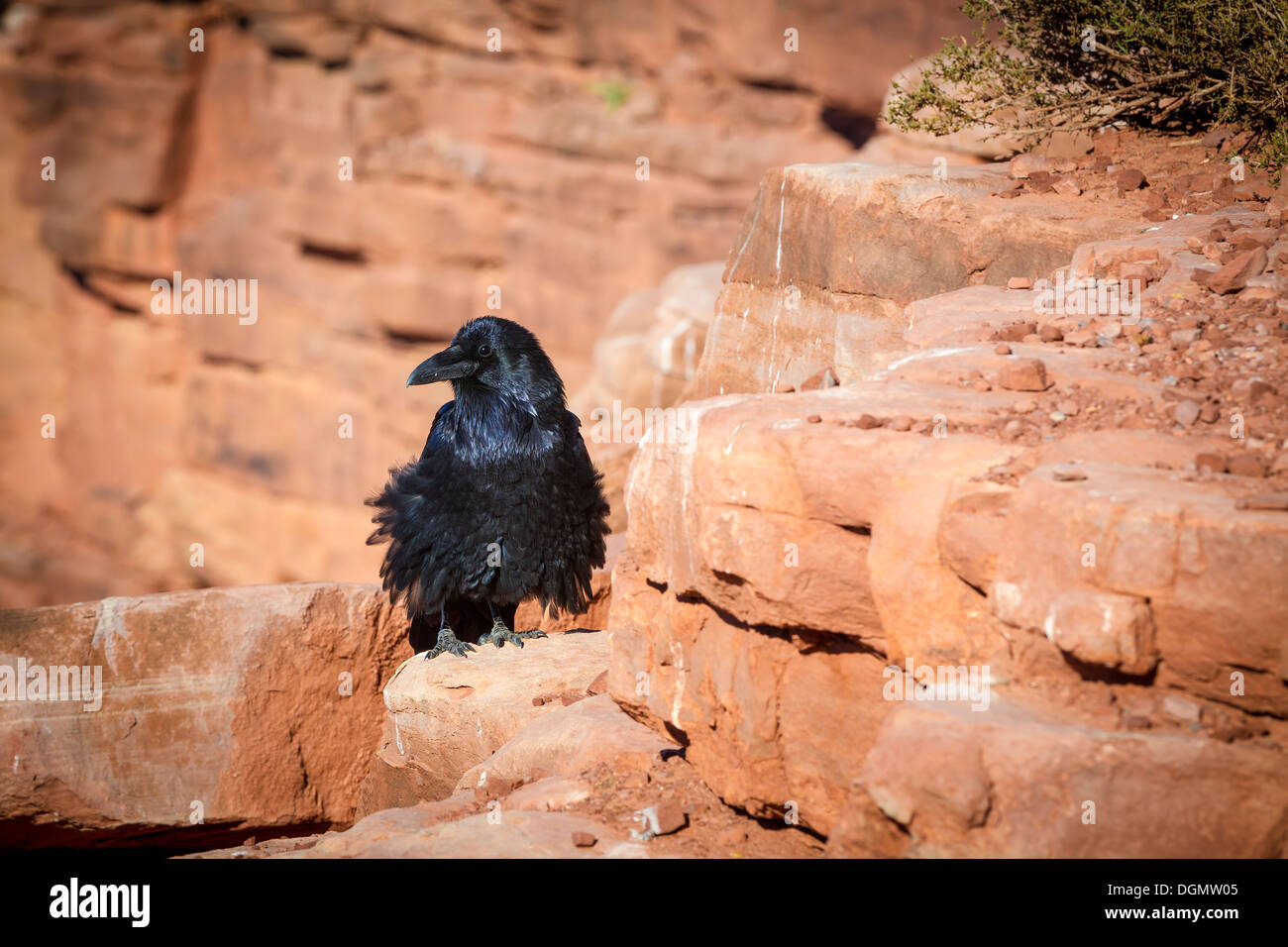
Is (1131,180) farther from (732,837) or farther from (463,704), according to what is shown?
(463,704)

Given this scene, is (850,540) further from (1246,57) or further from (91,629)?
(91,629)

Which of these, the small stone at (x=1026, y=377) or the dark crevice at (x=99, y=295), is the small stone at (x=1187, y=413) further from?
the dark crevice at (x=99, y=295)

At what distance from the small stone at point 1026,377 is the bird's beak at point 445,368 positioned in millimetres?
2512

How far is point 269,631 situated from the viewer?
18.1 ft

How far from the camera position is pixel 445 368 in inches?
203

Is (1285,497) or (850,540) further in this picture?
(850,540)

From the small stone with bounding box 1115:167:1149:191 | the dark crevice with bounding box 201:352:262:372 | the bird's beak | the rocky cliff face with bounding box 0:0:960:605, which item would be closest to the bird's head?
the bird's beak

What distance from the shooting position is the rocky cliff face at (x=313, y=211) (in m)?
14.0

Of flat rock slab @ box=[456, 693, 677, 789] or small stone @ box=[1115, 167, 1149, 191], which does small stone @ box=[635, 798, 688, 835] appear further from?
small stone @ box=[1115, 167, 1149, 191]

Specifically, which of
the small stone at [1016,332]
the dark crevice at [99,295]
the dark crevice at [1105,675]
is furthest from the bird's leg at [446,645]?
the dark crevice at [99,295]

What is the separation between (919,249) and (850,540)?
2573mm

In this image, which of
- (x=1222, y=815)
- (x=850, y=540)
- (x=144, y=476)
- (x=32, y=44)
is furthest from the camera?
(x=144, y=476)

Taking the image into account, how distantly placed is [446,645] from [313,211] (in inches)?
435

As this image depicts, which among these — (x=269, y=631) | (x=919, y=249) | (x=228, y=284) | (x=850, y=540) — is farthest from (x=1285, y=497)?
(x=228, y=284)
